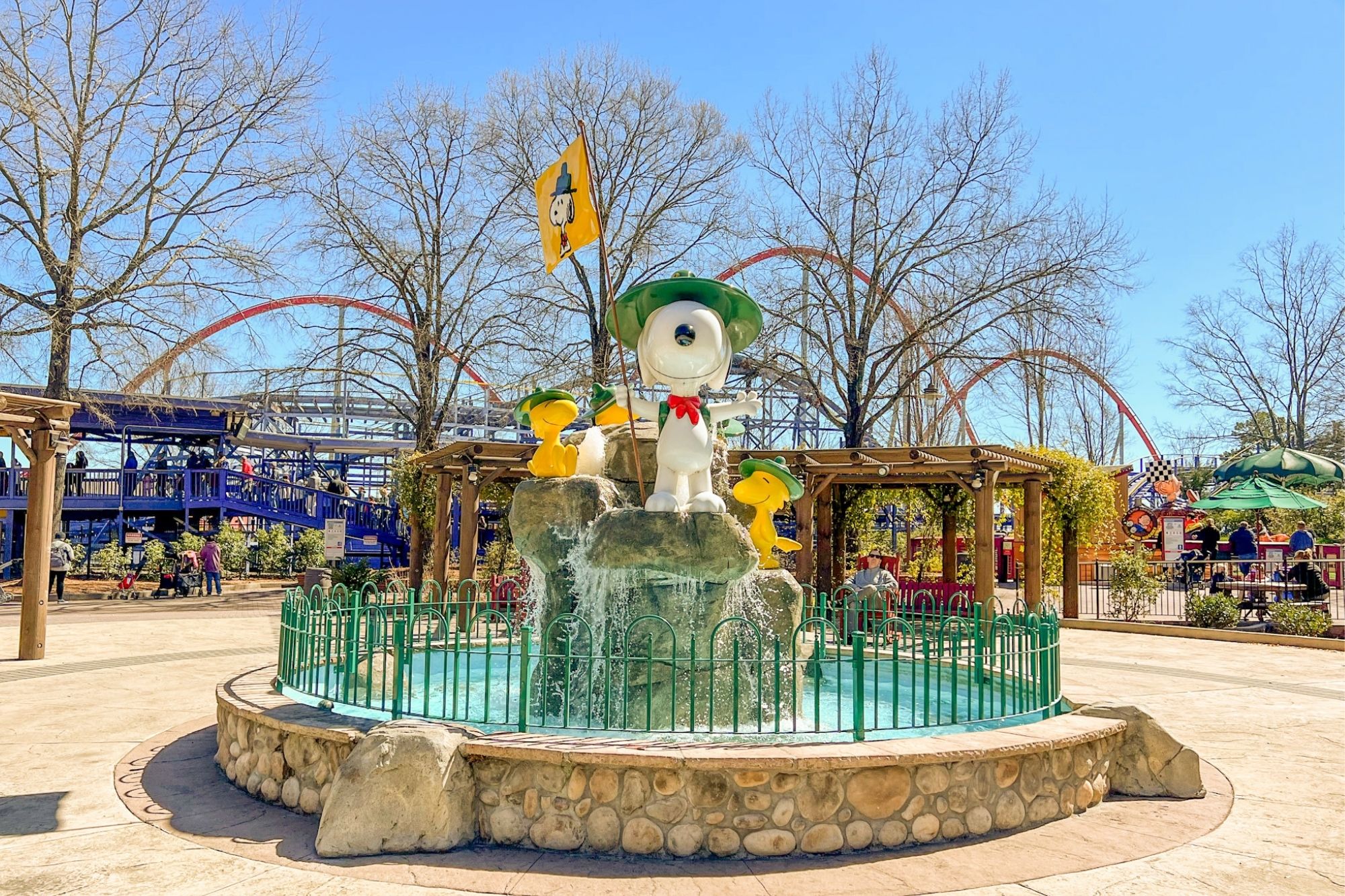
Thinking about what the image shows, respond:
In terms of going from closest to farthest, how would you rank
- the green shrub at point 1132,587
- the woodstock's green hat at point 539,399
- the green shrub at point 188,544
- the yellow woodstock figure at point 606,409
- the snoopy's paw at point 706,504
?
the snoopy's paw at point 706,504 → the woodstock's green hat at point 539,399 → the yellow woodstock figure at point 606,409 → the green shrub at point 1132,587 → the green shrub at point 188,544

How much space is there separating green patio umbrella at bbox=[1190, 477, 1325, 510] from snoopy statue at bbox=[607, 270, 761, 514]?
16.4 metres

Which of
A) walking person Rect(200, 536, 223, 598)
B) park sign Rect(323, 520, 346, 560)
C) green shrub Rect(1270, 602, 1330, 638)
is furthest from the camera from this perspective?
walking person Rect(200, 536, 223, 598)

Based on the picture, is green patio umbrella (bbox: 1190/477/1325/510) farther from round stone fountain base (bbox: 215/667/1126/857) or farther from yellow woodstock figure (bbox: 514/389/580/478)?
round stone fountain base (bbox: 215/667/1126/857)

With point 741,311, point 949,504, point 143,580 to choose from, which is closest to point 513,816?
point 741,311

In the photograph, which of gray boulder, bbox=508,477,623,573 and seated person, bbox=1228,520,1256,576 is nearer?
gray boulder, bbox=508,477,623,573

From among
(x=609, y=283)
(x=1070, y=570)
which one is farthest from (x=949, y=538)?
(x=609, y=283)

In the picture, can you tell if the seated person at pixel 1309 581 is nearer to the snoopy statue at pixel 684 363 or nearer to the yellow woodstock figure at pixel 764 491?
the yellow woodstock figure at pixel 764 491

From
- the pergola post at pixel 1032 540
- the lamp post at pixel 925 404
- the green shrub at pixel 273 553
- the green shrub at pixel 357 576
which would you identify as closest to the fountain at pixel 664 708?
the pergola post at pixel 1032 540

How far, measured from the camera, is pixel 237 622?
54.9ft

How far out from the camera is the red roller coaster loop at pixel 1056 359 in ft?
67.3

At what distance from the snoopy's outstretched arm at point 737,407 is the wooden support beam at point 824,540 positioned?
10.9 meters

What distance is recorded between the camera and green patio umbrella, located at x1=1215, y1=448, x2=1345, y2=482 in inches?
995

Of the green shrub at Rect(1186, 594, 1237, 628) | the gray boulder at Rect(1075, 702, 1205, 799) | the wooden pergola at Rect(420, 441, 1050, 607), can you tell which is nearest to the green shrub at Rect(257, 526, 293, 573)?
Result: the wooden pergola at Rect(420, 441, 1050, 607)

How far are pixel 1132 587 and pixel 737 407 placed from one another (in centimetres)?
1328
